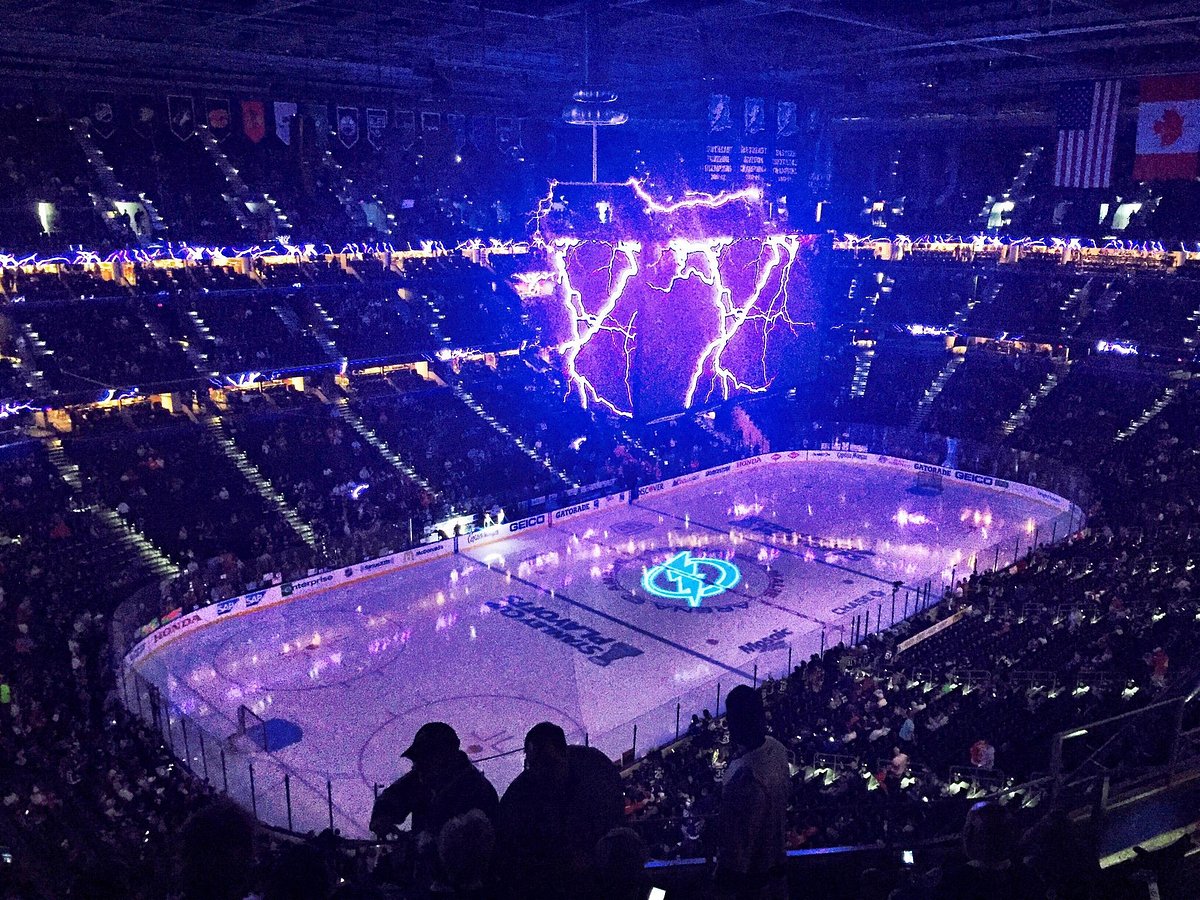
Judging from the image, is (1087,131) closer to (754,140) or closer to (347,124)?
(754,140)

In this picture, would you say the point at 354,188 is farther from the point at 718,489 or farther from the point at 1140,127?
the point at 1140,127

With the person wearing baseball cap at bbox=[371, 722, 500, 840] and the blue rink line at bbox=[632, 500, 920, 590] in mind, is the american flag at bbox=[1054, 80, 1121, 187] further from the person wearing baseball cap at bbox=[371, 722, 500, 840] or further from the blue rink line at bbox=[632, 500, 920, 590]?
the person wearing baseball cap at bbox=[371, 722, 500, 840]

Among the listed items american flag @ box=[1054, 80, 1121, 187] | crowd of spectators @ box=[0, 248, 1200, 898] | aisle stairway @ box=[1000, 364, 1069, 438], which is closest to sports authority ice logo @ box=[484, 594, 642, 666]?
crowd of spectators @ box=[0, 248, 1200, 898]

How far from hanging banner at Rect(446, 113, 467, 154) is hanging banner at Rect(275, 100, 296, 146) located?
624 cm

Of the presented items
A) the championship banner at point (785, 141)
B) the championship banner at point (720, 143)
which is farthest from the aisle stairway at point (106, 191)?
the championship banner at point (785, 141)

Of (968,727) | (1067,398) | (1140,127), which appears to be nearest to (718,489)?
(1067,398)

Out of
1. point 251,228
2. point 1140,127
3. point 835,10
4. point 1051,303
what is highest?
point 835,10

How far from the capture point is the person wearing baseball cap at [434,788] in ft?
13.4

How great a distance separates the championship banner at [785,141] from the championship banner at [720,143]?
151cm

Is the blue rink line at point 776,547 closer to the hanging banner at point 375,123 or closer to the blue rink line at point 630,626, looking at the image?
the blue rink line at point 630,626

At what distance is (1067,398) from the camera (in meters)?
38.3

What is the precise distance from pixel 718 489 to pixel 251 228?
19.8m

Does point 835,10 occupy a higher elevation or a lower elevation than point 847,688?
higher

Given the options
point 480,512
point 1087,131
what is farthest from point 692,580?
point 1087,131
